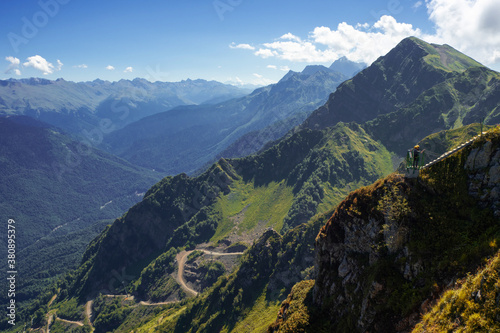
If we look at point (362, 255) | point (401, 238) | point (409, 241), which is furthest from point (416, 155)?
point (362, 255)

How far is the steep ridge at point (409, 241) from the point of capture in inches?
1156

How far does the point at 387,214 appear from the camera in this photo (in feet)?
120

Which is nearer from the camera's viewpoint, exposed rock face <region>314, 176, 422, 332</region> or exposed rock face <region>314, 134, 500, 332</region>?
exposed rock face <region>314, 134, 500, 332</region>

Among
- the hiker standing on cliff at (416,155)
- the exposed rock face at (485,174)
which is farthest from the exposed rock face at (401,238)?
the hiker standing on cliff at (416,155)

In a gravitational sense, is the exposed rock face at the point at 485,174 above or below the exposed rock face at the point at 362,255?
above

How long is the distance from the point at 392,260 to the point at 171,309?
588ft

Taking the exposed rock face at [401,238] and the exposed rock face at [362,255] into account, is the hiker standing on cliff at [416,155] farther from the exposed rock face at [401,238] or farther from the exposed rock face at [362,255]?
the exposed rock face at [362,255]

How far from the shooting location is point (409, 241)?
33812mm

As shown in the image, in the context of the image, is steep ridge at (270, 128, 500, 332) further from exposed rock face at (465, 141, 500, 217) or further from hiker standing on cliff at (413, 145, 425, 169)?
hiker standing on cliff at (413, 145, 425, 169)

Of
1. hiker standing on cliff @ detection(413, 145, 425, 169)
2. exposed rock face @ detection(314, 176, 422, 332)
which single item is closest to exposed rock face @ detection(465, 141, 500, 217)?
hiker standing on cliff @ detection(413, 145, 425, 169)

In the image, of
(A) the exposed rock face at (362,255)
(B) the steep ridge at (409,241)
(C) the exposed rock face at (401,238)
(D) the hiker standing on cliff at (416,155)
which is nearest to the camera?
(B) the steep ridge at (409,241)

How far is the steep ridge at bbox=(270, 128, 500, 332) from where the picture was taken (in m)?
29.4

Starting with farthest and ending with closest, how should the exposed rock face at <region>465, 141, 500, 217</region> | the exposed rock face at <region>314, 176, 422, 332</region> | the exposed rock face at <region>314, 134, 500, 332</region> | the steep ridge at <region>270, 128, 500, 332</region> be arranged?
1. the exposed rock face at <region>314, 176, 422, 332</region>
2. the exposed rock face at <region>465, 141, 500, 217</region>
3. the exposed rock face at <region>314, 134, 500, 332</region>
4. the steep ridge at <region>270, 128, 500, 332</region>

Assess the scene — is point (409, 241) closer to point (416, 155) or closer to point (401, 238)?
point (401, 238)
